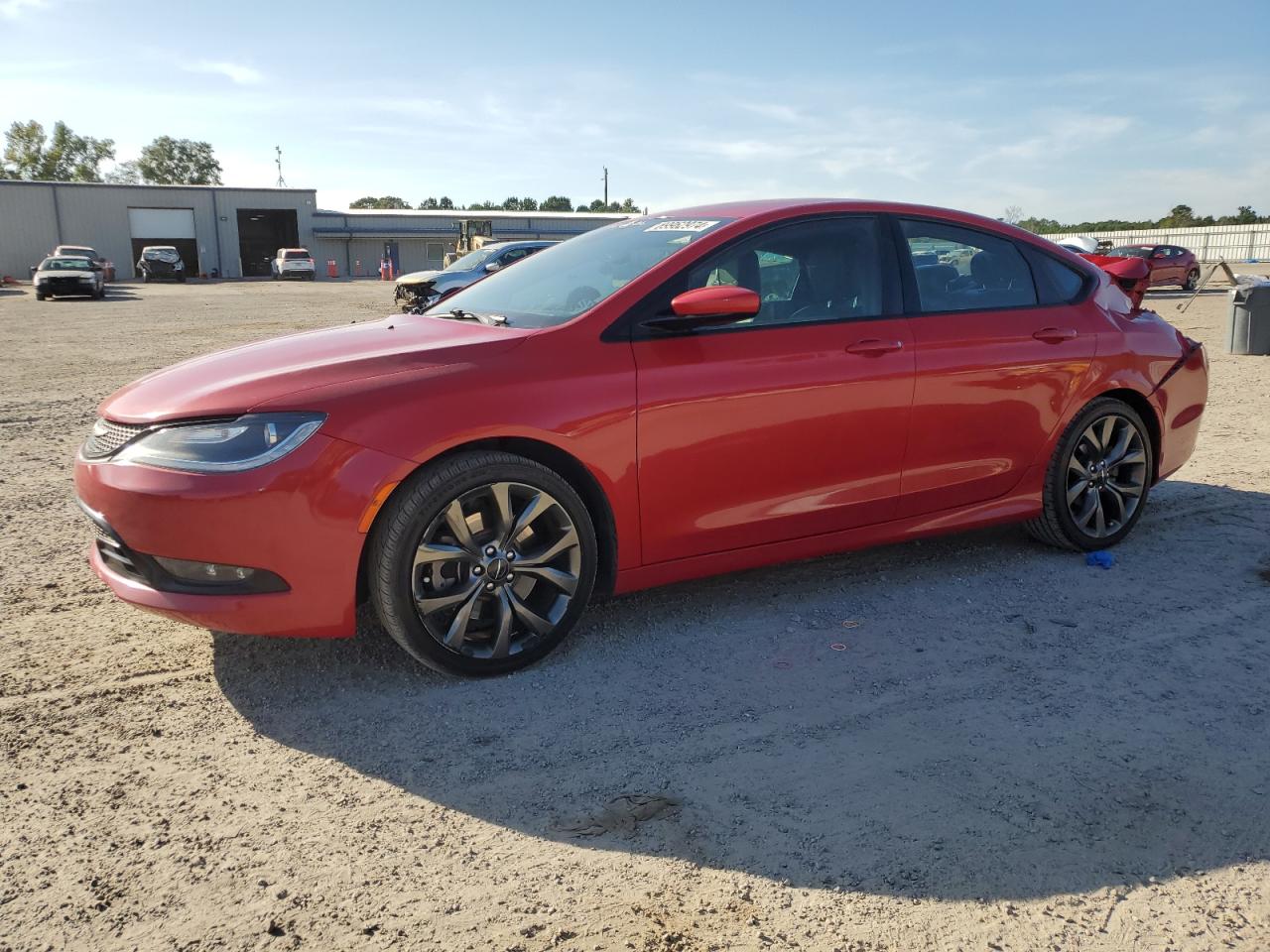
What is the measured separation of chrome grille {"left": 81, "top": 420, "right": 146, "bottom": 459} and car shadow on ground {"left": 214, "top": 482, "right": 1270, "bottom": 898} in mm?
856

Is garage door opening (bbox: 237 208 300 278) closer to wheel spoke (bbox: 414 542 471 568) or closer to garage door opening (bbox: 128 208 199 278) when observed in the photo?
garage door opening (bbox: 128 208 199 278)

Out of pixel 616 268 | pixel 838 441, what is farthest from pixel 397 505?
pixel 838 441

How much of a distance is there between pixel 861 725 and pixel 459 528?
146 cm

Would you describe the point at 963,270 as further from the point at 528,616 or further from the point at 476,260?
the point at 476,260

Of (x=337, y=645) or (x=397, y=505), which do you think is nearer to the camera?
(x=397, y=505)

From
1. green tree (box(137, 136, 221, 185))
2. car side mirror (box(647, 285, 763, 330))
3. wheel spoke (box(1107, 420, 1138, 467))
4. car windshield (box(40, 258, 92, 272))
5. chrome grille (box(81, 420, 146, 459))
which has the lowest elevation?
wheel spoke (box(1107, 420, 1138, 467))

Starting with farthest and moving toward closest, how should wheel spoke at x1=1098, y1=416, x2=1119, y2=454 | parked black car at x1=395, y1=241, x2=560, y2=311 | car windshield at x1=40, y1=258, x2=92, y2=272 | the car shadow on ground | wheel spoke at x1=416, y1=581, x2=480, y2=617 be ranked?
1. car windshield at x1=40, y1=258, x2=92, y2=272
2. parked black car at x1=395, y1=241, x2=560, y2=311
3. wheel spoke at x1=1098, y1=416, x2=1119, y2=454
4. wheel spoke at x1=416, y1=581, x2=480, y2=617
5. the car shadow on ground

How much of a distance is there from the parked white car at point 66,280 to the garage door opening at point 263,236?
31391mm

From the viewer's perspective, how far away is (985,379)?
4387mm

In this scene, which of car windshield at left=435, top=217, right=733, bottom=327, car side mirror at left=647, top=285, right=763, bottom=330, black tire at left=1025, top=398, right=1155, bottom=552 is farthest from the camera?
black tire at left=1025, top=398, right=1155, bottom=552

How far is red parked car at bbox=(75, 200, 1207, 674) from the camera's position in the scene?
10.4 ft

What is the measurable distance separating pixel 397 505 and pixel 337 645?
0.83m

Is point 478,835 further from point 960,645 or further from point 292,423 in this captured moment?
point 960,645

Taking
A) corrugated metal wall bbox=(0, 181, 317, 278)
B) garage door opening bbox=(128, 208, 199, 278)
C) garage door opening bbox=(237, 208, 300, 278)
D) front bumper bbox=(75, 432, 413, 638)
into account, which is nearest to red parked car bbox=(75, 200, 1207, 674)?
front bumper bbox=(75, 432, 413, 638)
